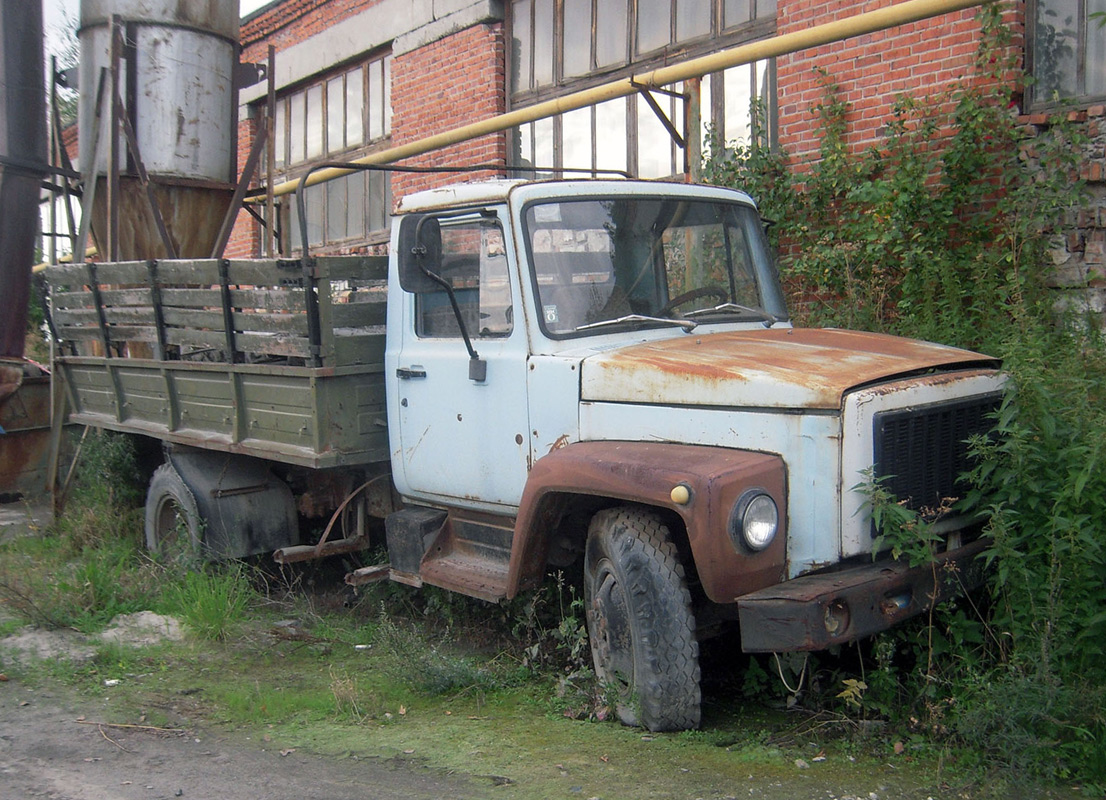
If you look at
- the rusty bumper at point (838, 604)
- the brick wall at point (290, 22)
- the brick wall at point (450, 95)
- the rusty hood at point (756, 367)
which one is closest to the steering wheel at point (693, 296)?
the rusty hood at point (756, 367)

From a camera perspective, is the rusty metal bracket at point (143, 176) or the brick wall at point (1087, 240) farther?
the rusty metal bracket at point (143, 176)

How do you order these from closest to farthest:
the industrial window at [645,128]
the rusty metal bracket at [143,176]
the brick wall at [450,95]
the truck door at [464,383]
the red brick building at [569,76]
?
the truck door at [464,383] < the red brick building at [569,76] < the rusty metal bracket at [143,176] < the industrial window at [645,128] < the brick wall at [450,95]

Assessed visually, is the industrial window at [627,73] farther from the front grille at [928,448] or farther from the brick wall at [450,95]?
the front grille at [928,448]

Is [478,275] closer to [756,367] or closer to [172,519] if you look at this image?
[756,367]

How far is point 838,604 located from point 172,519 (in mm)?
→ 4806

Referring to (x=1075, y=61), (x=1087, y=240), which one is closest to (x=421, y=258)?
(x=1087, y=240)

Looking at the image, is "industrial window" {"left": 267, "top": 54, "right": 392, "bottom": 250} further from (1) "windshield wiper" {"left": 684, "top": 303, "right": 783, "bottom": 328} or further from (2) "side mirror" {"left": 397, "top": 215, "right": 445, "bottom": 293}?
(1) "windshield wiper" {"left": 684, "top": 303, "right": 783, "bottom": 328}

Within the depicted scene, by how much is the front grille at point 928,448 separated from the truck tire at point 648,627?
2.79 feet

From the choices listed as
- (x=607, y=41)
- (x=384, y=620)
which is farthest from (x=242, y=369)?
(x=607, y=41)

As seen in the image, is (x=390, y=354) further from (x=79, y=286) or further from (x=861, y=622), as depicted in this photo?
(x=79, y=286)

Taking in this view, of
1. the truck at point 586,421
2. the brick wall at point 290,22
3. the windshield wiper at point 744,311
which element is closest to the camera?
the truck at point 586,421

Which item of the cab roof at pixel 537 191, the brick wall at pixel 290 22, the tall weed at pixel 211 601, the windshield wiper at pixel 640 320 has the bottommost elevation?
the tall weed at pixel 211 601

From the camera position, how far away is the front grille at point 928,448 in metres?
3.74

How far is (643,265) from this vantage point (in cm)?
475
